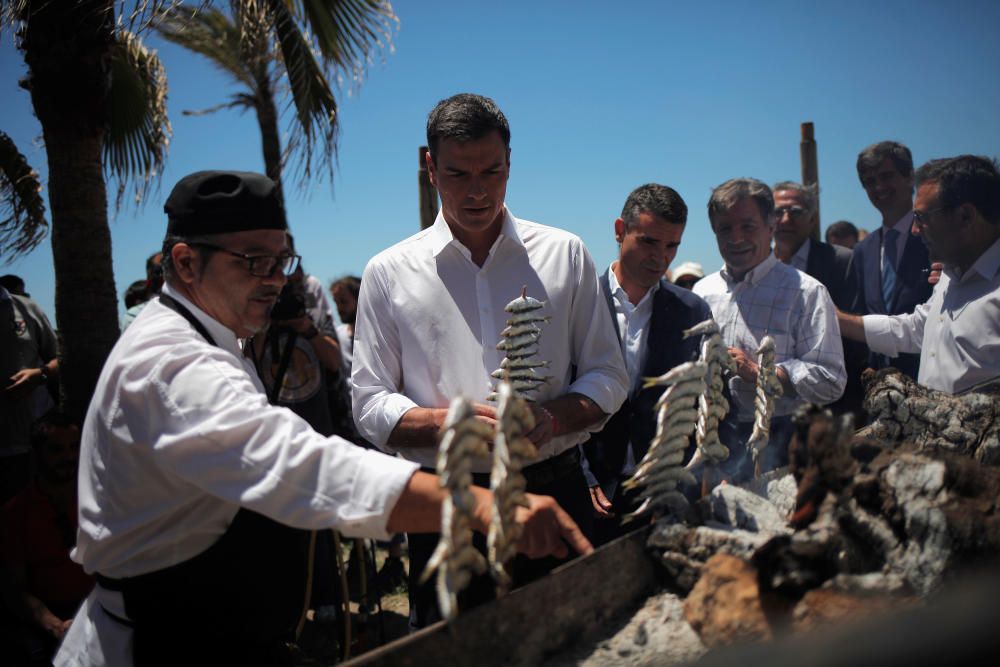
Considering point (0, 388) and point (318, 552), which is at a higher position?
point (0, 388)

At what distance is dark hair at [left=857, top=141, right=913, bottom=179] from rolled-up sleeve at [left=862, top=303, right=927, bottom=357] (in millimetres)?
1332

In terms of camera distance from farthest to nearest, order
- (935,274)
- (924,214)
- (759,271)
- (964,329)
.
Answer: (935,274)
(759,271)
(924,214)
(964,329)

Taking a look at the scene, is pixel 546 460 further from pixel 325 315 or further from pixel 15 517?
pixel 325 315

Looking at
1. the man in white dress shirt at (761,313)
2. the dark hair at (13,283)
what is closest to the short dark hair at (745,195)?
the man in white dress shirt at (761,313)

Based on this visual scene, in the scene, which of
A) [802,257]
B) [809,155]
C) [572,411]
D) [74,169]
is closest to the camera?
[572,411]

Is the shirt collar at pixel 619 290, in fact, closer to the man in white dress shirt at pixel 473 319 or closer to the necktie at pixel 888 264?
the man in white dress shirt at pixel 473 319

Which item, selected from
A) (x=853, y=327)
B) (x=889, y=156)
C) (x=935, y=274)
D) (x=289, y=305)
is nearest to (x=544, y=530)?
(x=853, y=327)

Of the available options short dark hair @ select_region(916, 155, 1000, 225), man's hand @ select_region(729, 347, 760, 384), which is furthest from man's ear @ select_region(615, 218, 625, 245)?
short dark hair @ select_region(916, 155, 1000, 225)

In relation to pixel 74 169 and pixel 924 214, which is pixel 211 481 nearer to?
pixel 924 214

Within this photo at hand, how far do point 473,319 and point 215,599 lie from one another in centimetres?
133

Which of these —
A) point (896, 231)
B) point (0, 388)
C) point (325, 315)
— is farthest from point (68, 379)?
point (896, 231)

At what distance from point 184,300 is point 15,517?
285 cm

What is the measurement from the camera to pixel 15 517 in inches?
150

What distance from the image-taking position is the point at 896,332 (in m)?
4.02
